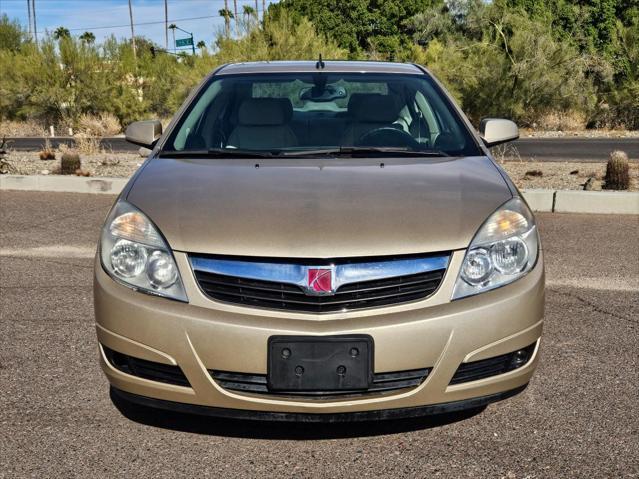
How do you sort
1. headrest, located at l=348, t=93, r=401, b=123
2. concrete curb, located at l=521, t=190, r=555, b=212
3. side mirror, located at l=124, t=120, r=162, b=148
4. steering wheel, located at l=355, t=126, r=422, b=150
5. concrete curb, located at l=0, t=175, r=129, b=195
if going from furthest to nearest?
concrete curb, located at l=0, t=175, r=129, b=195, concrete curb, located at l=521, t=190, r=555, b=212, side mirror, located at l=124, t=120, r=162, b=148, headrest, located at l=348, t=93, r=401, b=123, steering wheel, located at l=355, t=126, r=422, b=150

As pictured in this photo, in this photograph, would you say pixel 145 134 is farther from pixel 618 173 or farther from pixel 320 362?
pixel 618 173

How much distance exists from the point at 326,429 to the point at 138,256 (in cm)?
102

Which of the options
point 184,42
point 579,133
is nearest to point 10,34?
point 184,42

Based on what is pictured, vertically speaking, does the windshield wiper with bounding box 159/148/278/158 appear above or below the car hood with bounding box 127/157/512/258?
above

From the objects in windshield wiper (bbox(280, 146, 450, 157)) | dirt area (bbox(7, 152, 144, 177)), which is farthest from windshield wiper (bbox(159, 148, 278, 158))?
dirt area (bbox(7, 152, 144, 177))

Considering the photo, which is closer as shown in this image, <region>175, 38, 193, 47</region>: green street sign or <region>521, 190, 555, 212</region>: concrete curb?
<region>521, 190, 555, 212</region>: concrete curb

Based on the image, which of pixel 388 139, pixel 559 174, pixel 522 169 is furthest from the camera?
pixel 522 169

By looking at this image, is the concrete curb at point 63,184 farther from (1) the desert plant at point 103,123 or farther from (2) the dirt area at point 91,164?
(1) the desert plant at point 103,123

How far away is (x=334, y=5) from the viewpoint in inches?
2062

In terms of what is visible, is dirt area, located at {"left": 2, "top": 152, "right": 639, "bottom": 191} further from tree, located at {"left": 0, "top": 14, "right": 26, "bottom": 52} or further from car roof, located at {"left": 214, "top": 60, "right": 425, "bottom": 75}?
tree, located at {"left": 0, "top": 14, "right": 26, "bottom": 52}

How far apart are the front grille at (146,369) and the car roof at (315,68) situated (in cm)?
219

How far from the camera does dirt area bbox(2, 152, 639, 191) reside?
1096 cm

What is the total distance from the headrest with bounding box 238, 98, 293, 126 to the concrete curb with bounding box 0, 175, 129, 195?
6445 millimetres

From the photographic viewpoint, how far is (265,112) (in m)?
4.34
